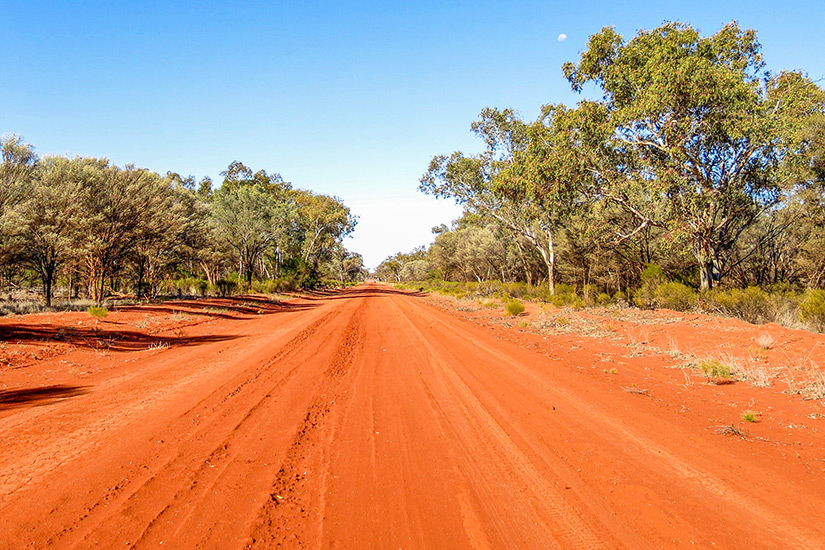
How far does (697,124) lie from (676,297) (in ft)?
24.3

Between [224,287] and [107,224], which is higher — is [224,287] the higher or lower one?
the lower one

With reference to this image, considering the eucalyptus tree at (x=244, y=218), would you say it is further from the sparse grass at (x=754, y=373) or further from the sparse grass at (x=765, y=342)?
the sparse grass at (x=754, y=373)

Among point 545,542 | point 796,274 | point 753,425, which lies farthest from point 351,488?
point 796,274

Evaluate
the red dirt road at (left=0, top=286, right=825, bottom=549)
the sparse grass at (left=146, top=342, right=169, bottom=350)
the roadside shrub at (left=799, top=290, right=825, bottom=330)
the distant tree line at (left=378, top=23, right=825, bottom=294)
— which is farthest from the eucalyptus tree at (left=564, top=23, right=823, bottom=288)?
the sparse grass at (left=146, top=342, right=169, bottom=350)

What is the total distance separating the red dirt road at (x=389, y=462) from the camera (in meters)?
3.08

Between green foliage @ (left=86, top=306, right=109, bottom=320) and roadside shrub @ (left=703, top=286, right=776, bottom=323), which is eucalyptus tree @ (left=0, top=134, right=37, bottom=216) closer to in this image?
green foliage @ (left=86, top=306, right=109, bottom=320)

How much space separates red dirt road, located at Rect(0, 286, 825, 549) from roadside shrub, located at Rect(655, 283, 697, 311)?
36.6ft

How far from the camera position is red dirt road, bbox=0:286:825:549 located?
308cm

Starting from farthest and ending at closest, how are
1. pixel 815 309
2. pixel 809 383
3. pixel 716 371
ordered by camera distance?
pixel 815 309 < pixel 716 371 < pixel 809 383

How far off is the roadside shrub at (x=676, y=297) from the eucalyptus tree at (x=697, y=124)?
6.30ft

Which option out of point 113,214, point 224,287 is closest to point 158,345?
point 113,214

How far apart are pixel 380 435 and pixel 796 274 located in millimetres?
29912

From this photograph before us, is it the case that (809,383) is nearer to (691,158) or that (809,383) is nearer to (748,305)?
(748,305)

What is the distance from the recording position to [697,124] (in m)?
17.3
